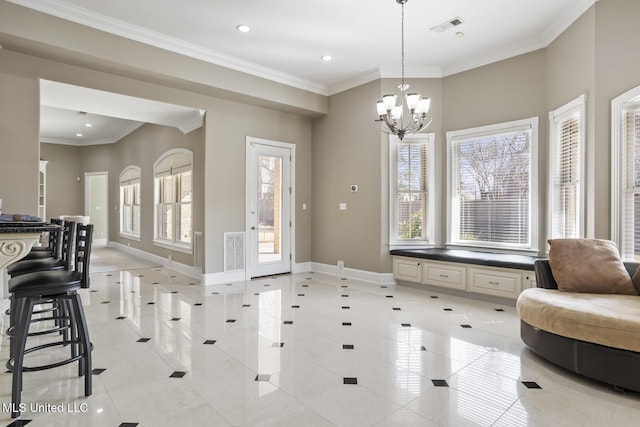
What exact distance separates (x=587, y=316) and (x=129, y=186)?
1005 cm

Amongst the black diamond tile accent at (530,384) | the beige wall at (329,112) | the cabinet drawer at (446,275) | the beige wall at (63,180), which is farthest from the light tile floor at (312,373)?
the beige wall at (63,180)

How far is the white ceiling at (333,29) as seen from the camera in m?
3.99

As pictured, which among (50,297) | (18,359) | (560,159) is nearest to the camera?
(18,359)

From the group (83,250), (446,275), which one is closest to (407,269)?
(446,275)

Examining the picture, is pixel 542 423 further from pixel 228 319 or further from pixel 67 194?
pixel 67 194

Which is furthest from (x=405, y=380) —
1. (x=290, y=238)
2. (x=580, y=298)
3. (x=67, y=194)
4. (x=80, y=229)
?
(x=67, y=194)

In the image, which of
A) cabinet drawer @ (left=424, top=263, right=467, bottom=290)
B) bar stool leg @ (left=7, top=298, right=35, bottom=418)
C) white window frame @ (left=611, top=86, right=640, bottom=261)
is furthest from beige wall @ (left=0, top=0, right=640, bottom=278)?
bar stool leg @ (left=7, top=298, right=35, bottom=418)

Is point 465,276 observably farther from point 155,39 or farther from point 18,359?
point 155,39

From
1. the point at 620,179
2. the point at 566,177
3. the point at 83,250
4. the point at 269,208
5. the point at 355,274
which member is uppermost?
the point at 566,177

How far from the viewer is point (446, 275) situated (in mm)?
5035

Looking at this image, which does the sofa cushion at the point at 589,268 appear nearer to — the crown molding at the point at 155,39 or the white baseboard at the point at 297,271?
the white baseboard at the point at 297,271

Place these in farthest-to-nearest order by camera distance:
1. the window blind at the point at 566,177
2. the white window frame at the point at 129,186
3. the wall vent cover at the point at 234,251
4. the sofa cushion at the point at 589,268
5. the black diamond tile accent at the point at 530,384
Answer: the white window frame at the point at 129,186 < the wall vent cover at the point at 234,251 < the window blind at the point at 566,177 < the sofa cushion at the point at 589,268 < the black diamond tile accent at the point at 530,384

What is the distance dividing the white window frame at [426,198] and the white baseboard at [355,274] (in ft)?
1.72

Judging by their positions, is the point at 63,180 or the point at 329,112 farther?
the point at 63,180
